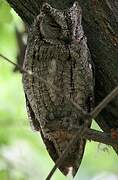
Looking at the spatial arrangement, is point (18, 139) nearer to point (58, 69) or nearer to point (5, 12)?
point (5, 12)

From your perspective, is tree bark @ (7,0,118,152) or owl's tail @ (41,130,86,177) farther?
owl's tail @ (41,130,86,177)

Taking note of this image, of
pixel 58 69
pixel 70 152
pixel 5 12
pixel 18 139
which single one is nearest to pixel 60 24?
pixel 58 69

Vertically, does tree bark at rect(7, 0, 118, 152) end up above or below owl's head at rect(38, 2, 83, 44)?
below

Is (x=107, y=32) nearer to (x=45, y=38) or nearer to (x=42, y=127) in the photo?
(x=45, y=38)

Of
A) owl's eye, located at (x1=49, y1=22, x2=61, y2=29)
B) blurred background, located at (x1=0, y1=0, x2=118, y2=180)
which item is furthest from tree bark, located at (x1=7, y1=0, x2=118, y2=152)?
blurred background, located at (x1=0, y1=0, x2=118, y2=180)

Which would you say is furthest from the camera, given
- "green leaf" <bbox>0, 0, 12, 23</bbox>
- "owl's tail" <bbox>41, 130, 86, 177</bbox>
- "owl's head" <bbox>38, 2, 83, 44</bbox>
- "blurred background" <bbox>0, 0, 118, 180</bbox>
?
"blurred background" <bbox>0, 0, 118, 180</bbox>

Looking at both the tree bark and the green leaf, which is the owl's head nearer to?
the tree bark

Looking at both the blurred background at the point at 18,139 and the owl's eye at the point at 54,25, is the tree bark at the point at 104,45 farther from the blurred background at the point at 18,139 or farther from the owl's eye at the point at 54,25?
the blurred background at the point at 18,139
